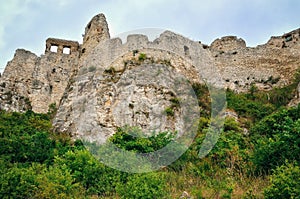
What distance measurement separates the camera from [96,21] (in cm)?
2358

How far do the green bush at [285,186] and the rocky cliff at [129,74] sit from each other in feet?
28.2

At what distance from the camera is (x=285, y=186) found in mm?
8938

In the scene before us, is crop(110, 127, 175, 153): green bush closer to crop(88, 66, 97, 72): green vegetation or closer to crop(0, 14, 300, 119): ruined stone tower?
crop(88, 66, 97, 72): green vegetation

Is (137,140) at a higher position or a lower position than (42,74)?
lower

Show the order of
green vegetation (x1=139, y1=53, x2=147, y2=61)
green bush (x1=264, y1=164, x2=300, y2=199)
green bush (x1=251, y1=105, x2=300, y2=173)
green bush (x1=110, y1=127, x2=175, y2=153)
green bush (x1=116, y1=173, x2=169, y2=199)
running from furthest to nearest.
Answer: green vegetation (x1=139, y1=53, x2=147, y2=61), green bush (x1=110, y1=127, x2=175, y2=153), green bush (x1=251, y1=105, x2=300, y2=173), green bush (x1=116, y1=173, x2=169, y2=199), green bush (x1=264, y1=164, x2=300, y2=199)

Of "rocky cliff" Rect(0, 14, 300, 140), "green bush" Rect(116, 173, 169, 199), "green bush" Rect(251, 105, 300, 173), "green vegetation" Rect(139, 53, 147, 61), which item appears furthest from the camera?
"green vegetation" Rect(139, 53, 147, 61)

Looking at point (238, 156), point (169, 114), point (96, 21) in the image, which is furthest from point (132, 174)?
point (96, 21)

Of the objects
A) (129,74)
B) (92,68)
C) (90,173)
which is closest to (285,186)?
(90,173)

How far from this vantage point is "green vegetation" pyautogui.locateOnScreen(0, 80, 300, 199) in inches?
385

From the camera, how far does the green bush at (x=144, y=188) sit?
9.70m

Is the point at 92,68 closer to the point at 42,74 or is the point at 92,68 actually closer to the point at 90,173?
the point at 42,74

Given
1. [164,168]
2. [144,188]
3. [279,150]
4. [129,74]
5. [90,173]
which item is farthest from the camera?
[129,74]

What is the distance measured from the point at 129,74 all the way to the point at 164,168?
7.39 metres

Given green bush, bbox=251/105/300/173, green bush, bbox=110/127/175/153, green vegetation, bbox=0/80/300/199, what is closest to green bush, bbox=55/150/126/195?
green vegetation, bbox=0/80/300/199
